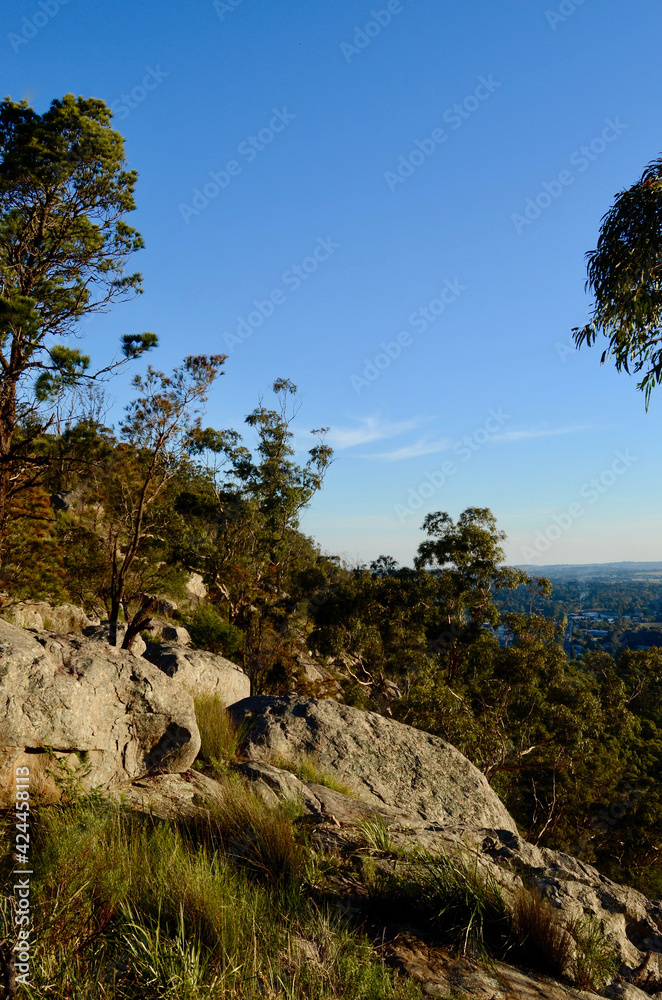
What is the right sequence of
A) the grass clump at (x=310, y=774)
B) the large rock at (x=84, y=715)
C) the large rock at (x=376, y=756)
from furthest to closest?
1. the large rock at (x=376, y=756)
2. the grass clump at (x=310, y=774)
3. the large rock at (x=84, y=715)

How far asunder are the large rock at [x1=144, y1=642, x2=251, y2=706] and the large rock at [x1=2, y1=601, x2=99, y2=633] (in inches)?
195

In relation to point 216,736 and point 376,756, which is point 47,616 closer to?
point 216,736

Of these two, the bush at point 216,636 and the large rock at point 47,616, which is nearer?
the large rock at point 47,616

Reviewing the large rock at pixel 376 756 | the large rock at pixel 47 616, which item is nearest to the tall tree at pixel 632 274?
the large rock at pixel 376 756

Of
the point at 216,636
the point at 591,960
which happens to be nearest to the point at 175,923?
the point at 591,960

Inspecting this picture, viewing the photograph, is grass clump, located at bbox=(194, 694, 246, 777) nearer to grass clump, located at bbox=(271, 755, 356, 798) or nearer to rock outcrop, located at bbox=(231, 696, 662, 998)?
rock outcrop, located at bbox=(231, 696, 662, 998)

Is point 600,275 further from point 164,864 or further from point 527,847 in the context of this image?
point 164,864

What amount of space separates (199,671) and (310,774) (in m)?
3.84

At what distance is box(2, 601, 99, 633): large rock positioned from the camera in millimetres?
14031

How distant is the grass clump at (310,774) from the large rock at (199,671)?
220 cm

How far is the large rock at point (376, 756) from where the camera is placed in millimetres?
7480

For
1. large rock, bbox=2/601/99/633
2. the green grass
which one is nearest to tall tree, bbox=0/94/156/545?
large rock, bbox=2/601/99/633

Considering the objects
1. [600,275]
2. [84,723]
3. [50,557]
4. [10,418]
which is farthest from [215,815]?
[50,557]

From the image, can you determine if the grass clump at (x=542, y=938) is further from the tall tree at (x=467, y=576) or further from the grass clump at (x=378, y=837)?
the tall tree at (x=467, y=576)
